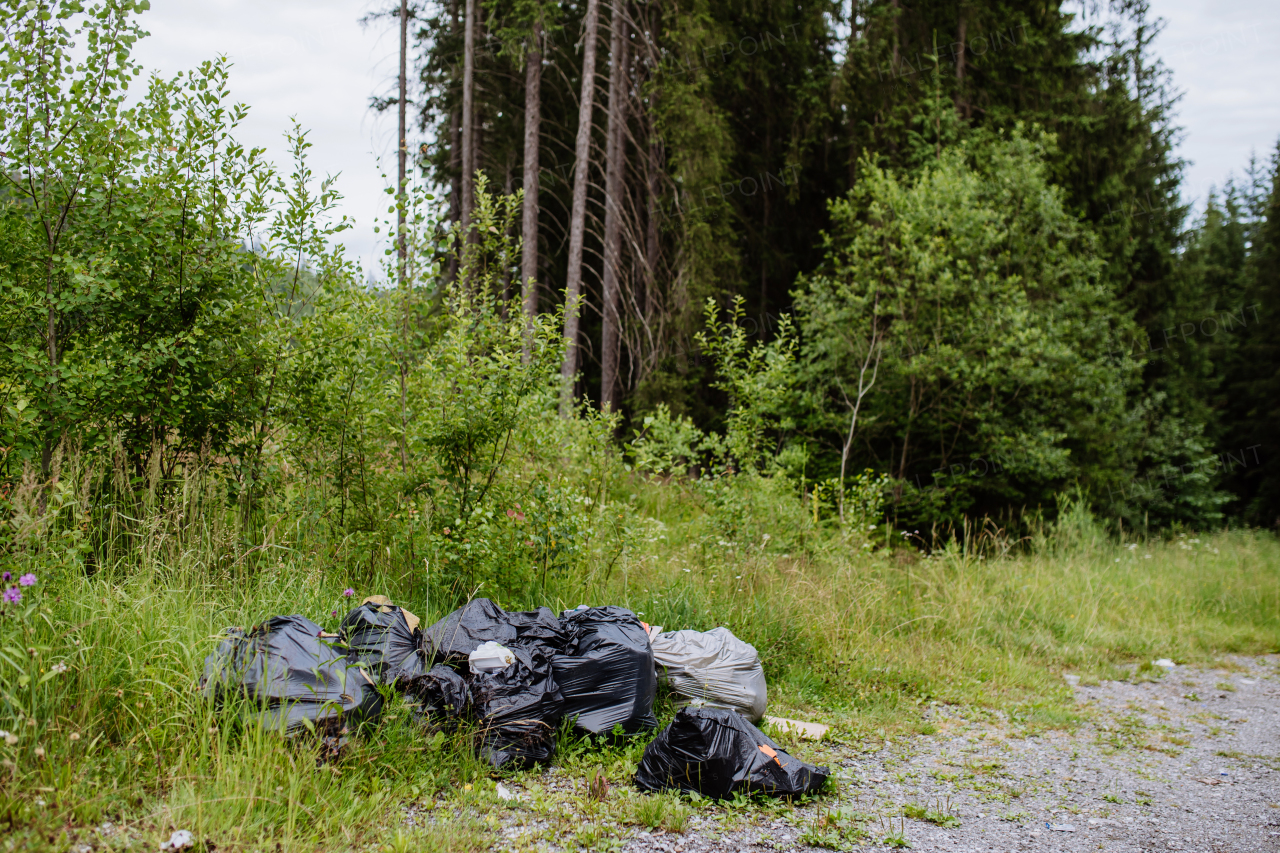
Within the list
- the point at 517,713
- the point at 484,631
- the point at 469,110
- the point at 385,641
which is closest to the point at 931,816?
the point at 517,713

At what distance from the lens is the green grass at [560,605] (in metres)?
2.64

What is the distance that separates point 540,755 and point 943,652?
3.61 metres

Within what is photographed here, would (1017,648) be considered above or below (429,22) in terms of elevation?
below

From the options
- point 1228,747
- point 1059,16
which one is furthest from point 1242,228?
point 1228,747

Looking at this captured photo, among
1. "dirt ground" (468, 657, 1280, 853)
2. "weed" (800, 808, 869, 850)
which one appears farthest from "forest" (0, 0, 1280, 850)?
"weed" (800, 808, 869, 850)

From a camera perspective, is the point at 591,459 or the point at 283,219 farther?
the point at 591,459

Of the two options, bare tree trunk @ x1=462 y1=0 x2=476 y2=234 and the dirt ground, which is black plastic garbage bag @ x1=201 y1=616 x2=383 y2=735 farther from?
bare tree trunk @ x1=462 y1=0 x2=476 y2=234

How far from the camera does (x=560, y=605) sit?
4.74m

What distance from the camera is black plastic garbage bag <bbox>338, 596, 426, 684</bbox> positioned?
340cm

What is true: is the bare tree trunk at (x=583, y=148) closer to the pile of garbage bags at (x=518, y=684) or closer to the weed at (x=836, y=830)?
the pile of garbage bags at (x=518, y=684)

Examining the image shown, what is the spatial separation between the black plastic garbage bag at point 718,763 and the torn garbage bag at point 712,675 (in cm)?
48

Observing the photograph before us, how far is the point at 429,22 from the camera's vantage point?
51.5 feet

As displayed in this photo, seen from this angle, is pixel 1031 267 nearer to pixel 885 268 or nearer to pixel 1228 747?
pixel 885 268

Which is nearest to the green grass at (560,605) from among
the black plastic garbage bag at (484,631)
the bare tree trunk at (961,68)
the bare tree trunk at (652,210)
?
the black plastic garbage bag at (484,631)
